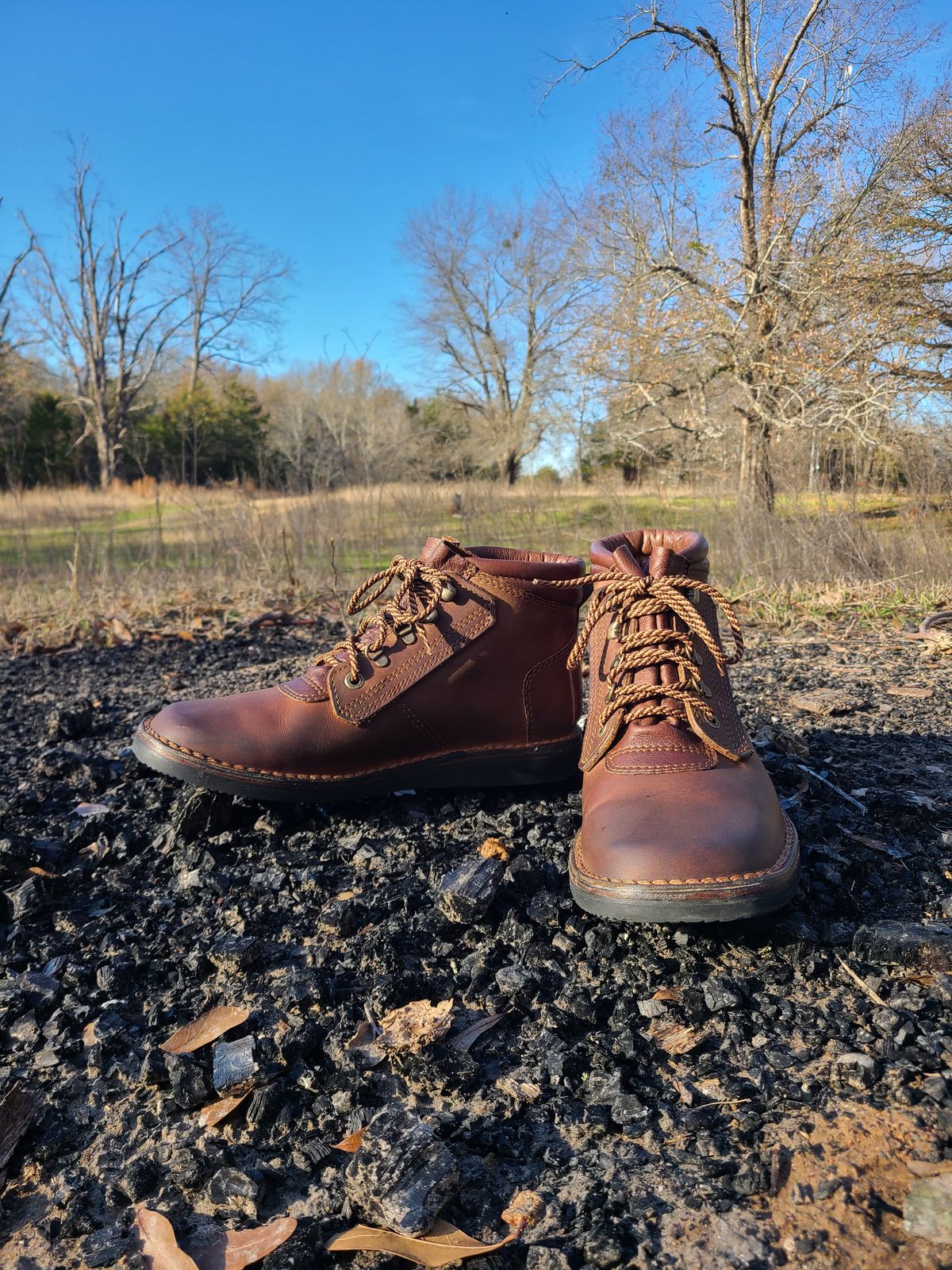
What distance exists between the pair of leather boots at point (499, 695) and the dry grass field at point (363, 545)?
2831 mm

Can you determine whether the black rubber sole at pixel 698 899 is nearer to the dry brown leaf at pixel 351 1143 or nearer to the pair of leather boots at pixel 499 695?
the pair of leather boots at pixel 499 695

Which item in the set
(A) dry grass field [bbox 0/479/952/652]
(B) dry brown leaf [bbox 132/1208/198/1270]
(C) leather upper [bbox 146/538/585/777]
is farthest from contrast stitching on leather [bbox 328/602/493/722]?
(A) dry grass field [bbox 0/479/952/652]

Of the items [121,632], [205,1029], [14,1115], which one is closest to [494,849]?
[205,1029]

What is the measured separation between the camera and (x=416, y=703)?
162 cm

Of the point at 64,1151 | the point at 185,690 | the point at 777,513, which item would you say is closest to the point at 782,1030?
the point at 64,1151

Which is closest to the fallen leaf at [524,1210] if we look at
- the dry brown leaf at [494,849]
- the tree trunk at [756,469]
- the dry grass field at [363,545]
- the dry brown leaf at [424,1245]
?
the dry brown leaf at [424,1245]

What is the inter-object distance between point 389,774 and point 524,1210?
0.95 metres

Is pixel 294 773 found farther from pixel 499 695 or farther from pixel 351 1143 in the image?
pixel 351 1143

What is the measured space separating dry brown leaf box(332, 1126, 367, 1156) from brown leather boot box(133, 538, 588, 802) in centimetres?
79

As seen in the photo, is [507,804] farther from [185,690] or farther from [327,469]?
[327,469]

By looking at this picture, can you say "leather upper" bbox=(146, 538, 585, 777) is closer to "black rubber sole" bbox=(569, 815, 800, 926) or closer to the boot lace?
the boot lace

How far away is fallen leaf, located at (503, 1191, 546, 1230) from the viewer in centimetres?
77

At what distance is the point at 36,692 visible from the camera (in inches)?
130

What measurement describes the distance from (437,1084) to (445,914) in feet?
1.15
